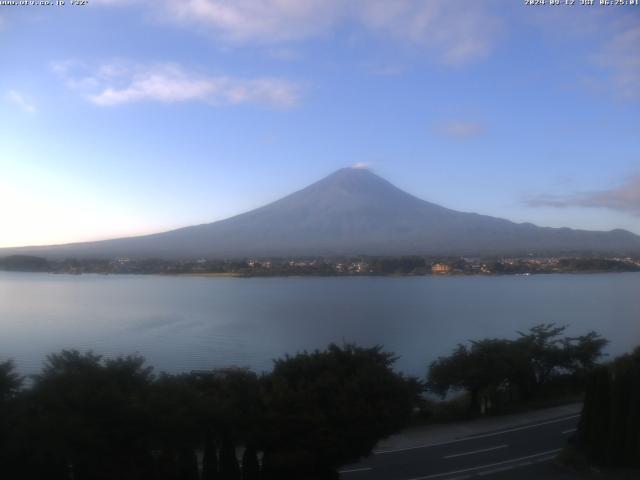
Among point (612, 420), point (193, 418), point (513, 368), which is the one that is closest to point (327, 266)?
point (513, 368)

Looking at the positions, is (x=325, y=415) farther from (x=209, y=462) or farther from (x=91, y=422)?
(x=91, y=422)

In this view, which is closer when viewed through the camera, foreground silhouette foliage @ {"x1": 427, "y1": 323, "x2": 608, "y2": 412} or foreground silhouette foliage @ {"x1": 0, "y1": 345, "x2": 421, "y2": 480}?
foreground silhouette foliage @ {"x1": 0, "y1": 345, "x2": 421, "y2": 480}

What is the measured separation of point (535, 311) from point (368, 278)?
40.5 feet

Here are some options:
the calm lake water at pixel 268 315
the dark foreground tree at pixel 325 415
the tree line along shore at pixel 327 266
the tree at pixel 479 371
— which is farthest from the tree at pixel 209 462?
the tree line along shore at pixel 327 266

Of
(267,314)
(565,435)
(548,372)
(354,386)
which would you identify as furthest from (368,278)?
(354,386)

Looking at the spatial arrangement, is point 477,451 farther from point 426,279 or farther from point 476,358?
point 426,279

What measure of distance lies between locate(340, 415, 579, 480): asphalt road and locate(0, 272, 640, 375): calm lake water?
380 centimetres

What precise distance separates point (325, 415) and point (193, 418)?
3.67 ft

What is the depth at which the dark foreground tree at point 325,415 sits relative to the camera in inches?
213

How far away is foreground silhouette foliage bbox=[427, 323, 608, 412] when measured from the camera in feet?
33.2

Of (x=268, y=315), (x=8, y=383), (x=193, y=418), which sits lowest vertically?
(x=268, y=315)

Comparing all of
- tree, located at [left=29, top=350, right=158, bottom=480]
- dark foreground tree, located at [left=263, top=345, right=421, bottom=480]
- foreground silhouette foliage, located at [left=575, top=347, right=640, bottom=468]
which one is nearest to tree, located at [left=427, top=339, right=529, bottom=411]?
foreground silhouette foliage, located at [left=575, top=347, right=640, bottom=468]

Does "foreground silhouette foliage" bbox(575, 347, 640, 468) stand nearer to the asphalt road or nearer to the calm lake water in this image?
the asphalt road

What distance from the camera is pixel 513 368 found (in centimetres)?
1038
